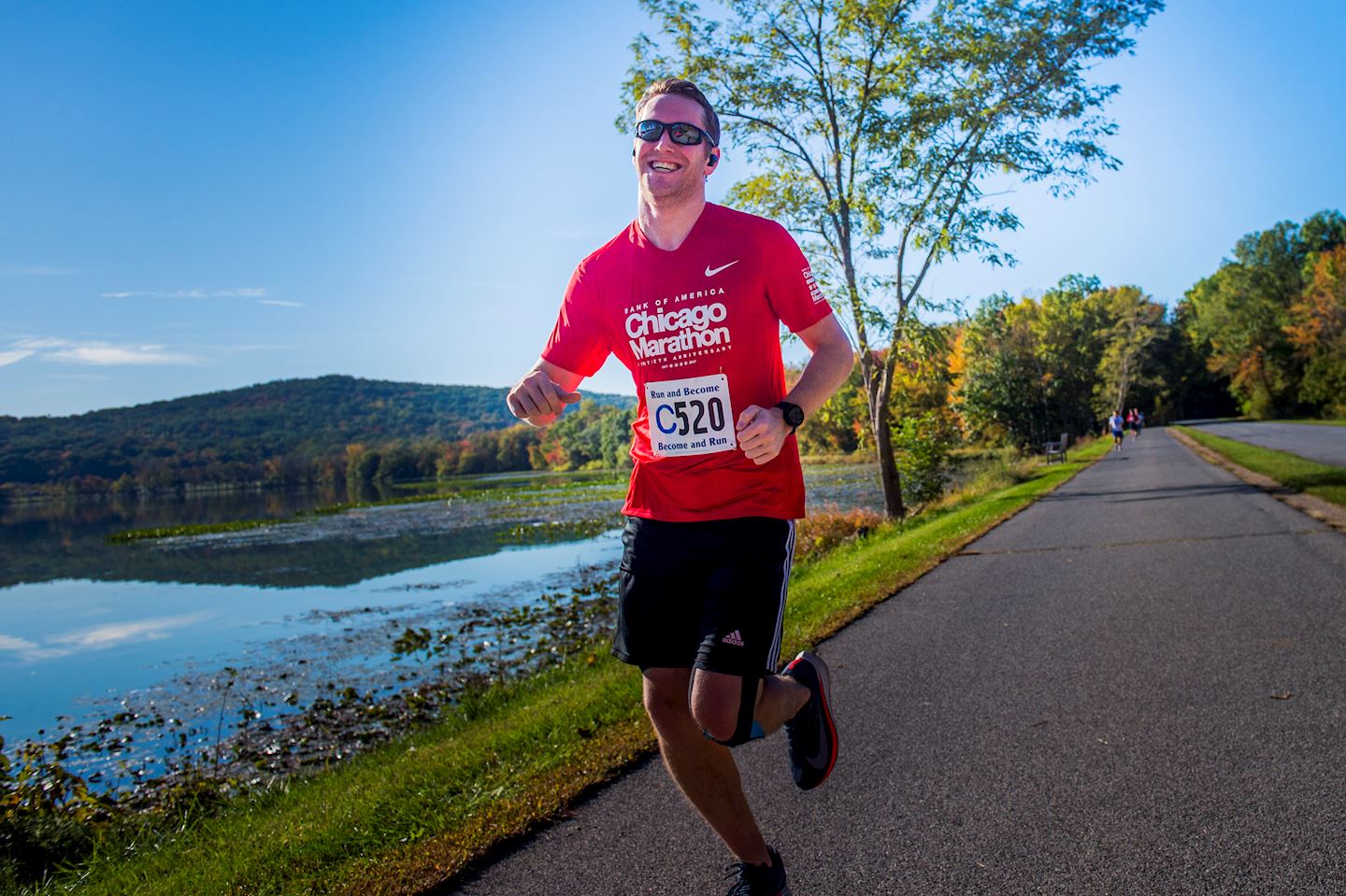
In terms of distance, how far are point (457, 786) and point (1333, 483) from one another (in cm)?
1595

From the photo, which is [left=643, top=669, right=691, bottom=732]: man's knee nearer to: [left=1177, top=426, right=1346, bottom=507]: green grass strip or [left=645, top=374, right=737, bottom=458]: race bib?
[left=645, top=374, right=737, bottom=458]: race bib

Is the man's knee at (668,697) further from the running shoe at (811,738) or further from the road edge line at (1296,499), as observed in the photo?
the road edge line at (1296,499)

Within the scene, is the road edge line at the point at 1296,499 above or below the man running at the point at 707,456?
below

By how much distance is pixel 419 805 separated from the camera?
418 cm

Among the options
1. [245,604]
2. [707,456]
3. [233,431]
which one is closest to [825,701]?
[707,456]

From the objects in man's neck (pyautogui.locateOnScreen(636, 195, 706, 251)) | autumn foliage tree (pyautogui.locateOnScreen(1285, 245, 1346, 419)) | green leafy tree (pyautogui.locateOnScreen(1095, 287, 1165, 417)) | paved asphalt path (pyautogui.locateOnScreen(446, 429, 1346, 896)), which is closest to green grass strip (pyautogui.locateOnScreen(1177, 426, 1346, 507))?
paved asphalt path (pyautogui.locateOnScreen(446, 429, 1346, 896))

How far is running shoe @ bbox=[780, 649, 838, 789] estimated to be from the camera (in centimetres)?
292

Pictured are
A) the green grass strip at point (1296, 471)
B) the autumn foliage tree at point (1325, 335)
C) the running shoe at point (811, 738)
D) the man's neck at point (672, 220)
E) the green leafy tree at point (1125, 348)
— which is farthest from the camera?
the green leafy tree at point (1125, 348)

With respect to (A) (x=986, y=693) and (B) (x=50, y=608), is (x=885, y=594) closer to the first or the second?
(A) (x=986, y=693)

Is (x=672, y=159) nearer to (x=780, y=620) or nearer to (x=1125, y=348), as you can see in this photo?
(x=780, y=620)

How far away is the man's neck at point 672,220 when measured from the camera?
9.17 ft

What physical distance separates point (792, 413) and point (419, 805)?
2897mm

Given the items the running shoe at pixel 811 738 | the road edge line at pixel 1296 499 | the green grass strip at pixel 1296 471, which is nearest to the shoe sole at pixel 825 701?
the running shoe at pixel 811 738

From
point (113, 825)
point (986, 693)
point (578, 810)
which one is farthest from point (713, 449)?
point (113, 825)
